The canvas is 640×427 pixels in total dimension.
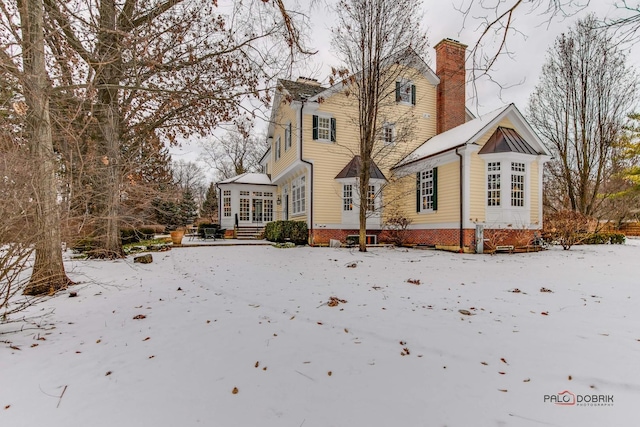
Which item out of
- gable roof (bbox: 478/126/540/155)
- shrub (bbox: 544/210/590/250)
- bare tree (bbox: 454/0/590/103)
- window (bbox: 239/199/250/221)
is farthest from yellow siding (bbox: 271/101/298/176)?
shrub (bbox: 544/210/590/250)

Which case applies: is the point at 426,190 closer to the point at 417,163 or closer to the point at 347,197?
the point at 417,163

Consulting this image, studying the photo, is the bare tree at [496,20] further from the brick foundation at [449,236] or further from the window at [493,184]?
the window at [493,184]

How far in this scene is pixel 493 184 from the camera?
11516 millimetres

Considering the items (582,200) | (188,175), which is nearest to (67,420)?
(582,200)

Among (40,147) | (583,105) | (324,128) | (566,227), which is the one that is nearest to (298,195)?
(324,128)

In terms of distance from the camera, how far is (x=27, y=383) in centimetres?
226

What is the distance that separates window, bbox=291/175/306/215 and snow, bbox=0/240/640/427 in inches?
393

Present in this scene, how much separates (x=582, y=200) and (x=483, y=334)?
18.8 m

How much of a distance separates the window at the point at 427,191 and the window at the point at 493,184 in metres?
1.95

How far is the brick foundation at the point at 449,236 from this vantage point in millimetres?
11195

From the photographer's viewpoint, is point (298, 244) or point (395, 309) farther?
point (298, 244)

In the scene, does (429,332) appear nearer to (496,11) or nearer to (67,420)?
(67,420)

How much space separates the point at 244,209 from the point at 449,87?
46.5 ft

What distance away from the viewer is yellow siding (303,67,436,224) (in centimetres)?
1377
